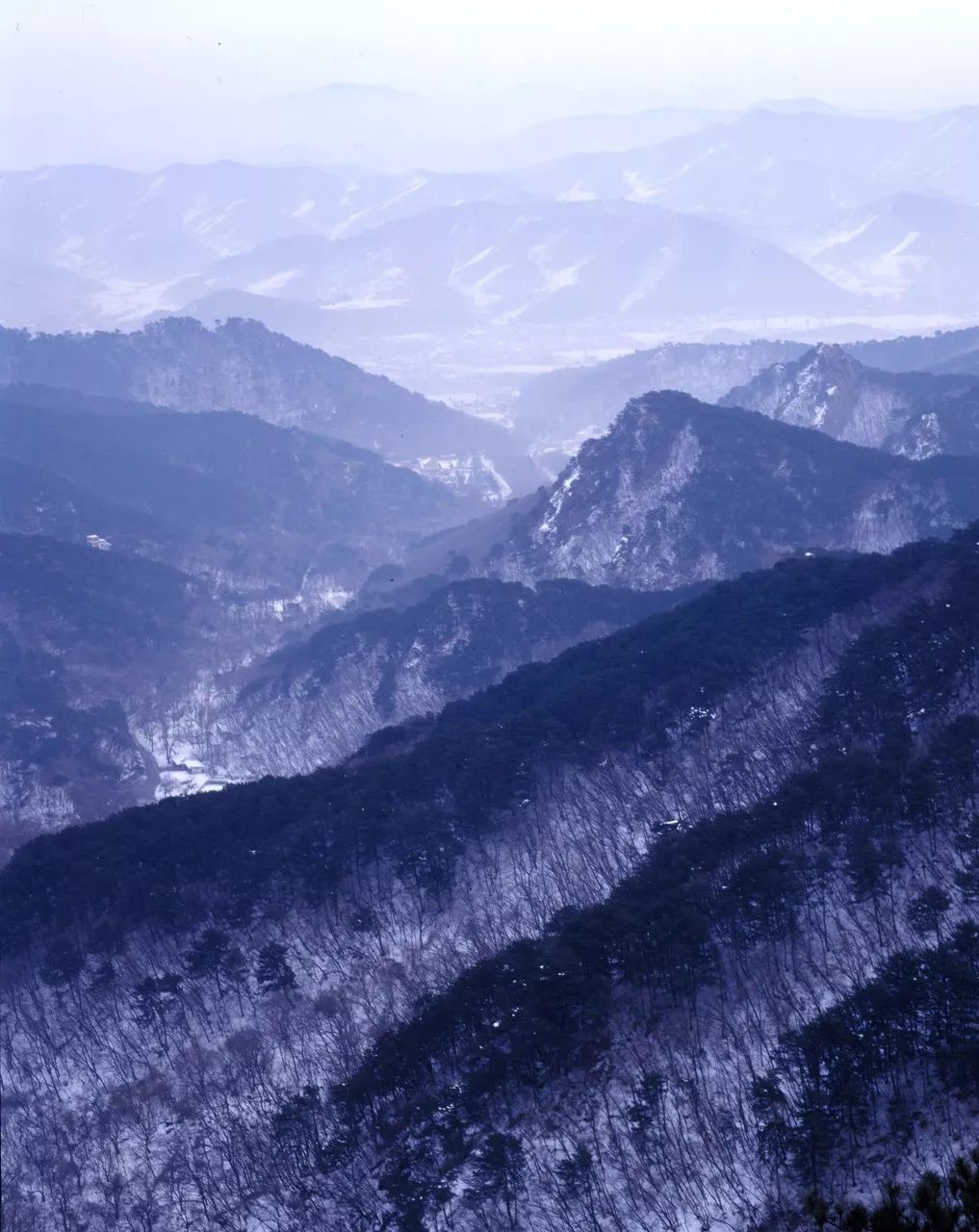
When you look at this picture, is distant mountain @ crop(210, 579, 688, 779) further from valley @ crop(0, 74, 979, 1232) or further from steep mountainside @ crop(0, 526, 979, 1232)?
steep mountainside @ crop(0, 526, 979, 1232)

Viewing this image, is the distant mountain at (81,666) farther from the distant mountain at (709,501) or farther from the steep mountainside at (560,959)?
the distant mountain at (709,501)

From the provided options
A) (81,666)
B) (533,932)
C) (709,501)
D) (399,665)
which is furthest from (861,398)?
(533,932)

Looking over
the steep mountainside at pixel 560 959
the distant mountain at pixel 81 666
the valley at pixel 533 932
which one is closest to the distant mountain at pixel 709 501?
the valley at pixel 533 932

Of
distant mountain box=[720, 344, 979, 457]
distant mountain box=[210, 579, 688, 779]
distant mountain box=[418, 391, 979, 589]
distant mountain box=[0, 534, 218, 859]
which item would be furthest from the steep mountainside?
distant mountain box=[720, 344, 979, 457]

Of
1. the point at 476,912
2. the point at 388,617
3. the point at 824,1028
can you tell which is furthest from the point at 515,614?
the point at 824,1028

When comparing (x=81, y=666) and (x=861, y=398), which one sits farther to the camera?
(x=861, y=398)

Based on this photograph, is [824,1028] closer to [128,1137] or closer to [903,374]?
[128,1137]

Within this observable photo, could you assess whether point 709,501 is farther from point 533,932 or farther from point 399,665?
point 533,932
